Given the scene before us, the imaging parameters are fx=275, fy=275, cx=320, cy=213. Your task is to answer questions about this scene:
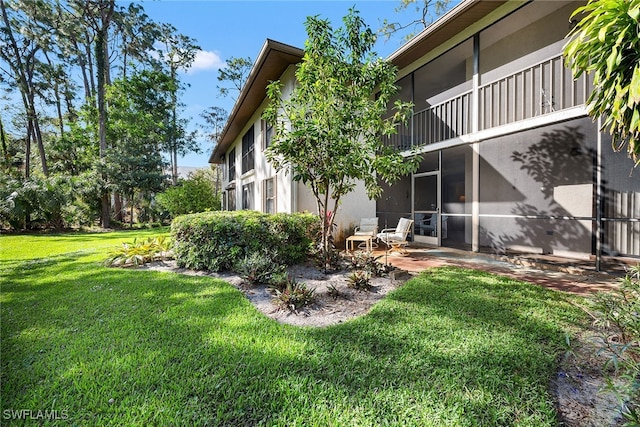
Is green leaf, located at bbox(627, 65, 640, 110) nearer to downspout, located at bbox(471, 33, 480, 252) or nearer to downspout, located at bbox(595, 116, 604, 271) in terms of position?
downspout, located at bbox(595, 116, 604, 271)

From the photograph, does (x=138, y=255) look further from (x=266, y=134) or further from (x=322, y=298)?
(x=266, y=134)

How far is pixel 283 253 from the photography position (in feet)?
20.5

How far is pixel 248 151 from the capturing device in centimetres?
1455

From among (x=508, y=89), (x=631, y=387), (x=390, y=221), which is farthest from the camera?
(x=390, y=221)

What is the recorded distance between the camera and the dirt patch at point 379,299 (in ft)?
6.83

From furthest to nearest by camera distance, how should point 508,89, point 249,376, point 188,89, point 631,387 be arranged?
point 188,89 → point 508,89 → point 249,376 → point 631,387

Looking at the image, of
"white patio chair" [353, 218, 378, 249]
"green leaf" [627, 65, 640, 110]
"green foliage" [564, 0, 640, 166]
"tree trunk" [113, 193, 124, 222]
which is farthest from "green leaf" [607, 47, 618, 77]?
"tree trunk" [113, 193, 124, 222]

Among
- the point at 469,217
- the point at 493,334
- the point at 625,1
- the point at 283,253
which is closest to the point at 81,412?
the point at 493,334

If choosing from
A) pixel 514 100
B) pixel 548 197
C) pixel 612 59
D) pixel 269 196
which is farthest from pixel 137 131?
pixel 612 59

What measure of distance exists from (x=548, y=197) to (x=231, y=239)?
8.07 meters

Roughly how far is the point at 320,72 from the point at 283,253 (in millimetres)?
3778

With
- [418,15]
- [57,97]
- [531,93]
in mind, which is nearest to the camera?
[531,93]

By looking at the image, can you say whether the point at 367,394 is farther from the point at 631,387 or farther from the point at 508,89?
the point at 508,89

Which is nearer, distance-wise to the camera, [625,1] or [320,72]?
[625,1]
